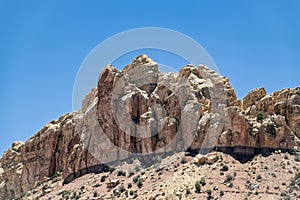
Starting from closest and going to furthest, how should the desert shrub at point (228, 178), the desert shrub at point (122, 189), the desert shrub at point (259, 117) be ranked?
the desert shrub at point (228, 178) → the desert shrub at point (122, 189) → the desert shrub at point (259, 117)

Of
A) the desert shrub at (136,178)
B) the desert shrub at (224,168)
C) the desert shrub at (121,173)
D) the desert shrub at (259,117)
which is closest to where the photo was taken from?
the desert shrub at (224,168)

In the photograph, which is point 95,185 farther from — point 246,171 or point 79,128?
point 246,171

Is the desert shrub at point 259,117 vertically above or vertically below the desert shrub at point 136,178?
above

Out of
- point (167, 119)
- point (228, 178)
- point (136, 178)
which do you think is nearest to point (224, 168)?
point (228, 178)

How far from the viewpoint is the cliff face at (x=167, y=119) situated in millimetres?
87000

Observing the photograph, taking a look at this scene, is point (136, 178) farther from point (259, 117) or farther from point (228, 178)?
point (259, 117)

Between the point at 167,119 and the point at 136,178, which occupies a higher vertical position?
the point at 167,119

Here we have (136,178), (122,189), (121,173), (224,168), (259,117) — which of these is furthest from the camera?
(121,173)

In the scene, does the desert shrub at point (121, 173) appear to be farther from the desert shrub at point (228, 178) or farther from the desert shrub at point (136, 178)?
the desert shrub at point (228, 178)

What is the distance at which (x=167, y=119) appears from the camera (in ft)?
310

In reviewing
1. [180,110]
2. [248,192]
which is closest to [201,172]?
Result: [248,192]

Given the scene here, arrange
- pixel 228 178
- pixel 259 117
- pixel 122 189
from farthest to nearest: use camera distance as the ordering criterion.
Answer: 1. pixel 259 117
2. pixel 122 189
3. pixel 228 178

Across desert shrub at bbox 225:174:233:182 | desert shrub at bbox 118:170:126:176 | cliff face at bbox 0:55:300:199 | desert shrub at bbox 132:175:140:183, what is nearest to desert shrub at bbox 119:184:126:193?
desert shrub at bbox 132:175:140:183

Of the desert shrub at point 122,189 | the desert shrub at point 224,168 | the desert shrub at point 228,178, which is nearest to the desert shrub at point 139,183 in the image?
the desert shrub at point 122,189
